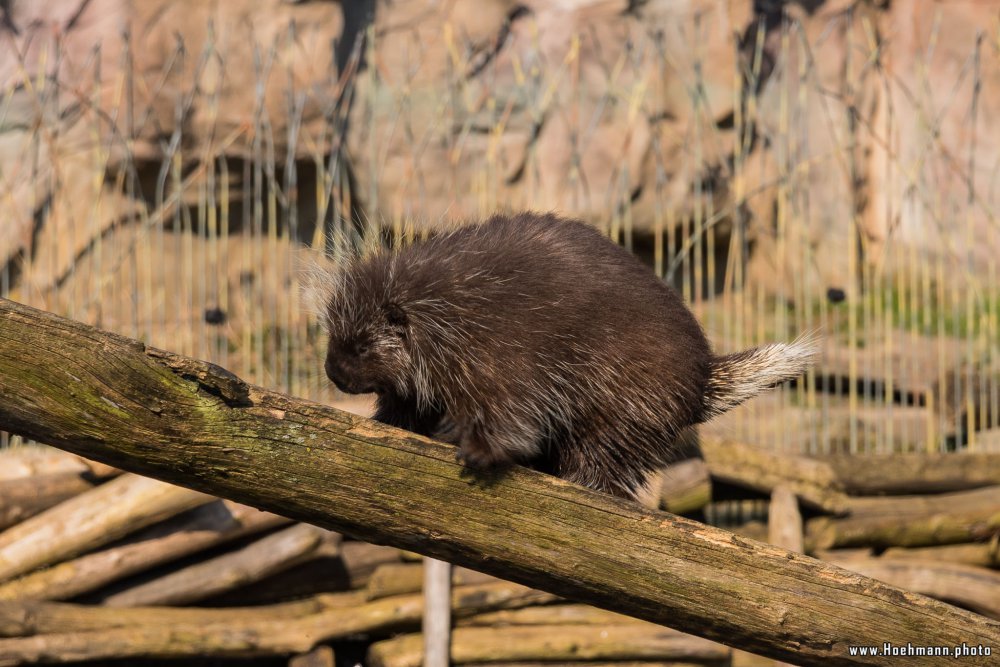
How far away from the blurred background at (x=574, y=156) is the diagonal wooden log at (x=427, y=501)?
469 cm

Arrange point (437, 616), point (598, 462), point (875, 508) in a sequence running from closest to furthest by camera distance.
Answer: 1. point (598, 462)
2. point (437, 616)
3. point (875, 508)

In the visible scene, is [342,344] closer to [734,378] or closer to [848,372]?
[734,378]

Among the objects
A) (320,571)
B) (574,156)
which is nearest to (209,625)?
(320,571)

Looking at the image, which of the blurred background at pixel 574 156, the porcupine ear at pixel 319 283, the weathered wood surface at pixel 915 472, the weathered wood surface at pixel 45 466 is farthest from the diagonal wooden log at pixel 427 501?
the blurred background at pixel 574 156

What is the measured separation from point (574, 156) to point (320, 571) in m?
3.79

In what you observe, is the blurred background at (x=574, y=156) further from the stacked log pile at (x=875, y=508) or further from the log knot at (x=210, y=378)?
the log knot at (x=210, y=378)

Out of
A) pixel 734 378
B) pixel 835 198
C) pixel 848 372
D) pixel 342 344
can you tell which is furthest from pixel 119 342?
pixel 835 198

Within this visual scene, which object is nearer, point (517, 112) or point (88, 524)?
point (88, 524)

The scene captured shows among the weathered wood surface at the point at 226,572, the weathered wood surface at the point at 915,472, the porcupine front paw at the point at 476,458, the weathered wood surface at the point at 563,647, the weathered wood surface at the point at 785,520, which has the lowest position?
the weathered wood surface at the point at 563,647

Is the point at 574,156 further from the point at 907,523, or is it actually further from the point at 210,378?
the point at 210,378

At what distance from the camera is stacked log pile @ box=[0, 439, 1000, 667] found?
19.5 feet

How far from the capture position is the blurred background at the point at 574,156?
8523mm

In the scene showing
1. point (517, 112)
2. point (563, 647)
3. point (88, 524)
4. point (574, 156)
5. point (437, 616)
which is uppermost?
point (517, 112)

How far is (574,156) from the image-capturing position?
26.7ft
